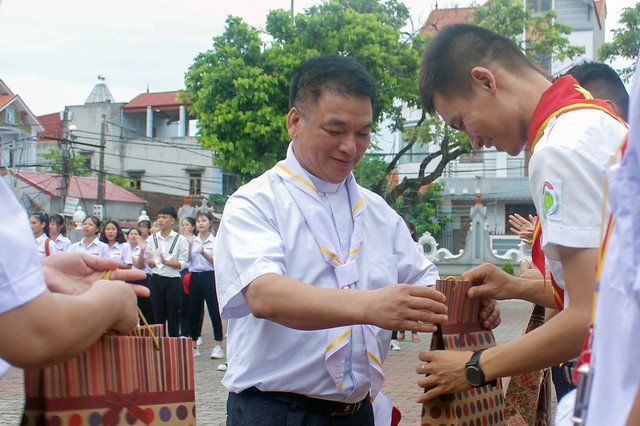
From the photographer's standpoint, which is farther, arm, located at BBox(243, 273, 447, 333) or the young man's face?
the young man's face

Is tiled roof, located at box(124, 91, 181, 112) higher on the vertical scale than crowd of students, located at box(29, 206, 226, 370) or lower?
higher

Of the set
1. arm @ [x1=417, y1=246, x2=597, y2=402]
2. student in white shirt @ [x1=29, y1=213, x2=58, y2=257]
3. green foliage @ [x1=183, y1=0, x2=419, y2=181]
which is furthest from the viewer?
green foliage @ [x1=183, y1=0, x2=419, y2=181]

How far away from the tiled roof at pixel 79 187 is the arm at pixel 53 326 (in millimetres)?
35622

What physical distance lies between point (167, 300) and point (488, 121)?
9122 millimetres

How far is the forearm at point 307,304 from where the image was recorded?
6.95 feet

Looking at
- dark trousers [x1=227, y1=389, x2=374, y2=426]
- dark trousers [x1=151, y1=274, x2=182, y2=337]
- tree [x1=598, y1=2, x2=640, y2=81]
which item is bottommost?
dark trousers [x1=151, y1=274, x2=182, y2=337]

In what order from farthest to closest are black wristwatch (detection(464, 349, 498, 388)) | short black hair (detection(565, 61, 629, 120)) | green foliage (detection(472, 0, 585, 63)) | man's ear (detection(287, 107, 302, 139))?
green foliage (detection(472, 0, 585, 63))
short black hair (detection(565, 61, 629, 120))
man's ear (detection(287, 107, 302, 139))
black wristwatch (detection(464, 349, 498, 388))

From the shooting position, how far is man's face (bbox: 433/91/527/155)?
2.32 metres

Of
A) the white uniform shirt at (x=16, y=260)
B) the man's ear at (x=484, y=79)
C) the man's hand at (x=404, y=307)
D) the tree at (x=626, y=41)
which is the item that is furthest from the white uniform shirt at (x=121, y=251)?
the tree at (x=626, y=41)

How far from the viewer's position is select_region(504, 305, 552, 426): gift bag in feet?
10.3

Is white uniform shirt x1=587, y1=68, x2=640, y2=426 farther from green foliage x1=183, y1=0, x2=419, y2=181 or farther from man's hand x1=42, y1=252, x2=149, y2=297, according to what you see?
green foliage x1=183, y1=0, x2=419, y2=181

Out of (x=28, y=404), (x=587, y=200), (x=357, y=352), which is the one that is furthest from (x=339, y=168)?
(x=28, y=404)

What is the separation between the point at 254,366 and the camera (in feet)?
8.07

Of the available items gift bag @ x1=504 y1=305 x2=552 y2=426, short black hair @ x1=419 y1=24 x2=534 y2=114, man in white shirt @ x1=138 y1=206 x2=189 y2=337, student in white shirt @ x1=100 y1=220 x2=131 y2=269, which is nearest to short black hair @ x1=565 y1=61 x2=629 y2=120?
gift bag @ x1=504 y1=305 x2=552 y2=426
